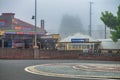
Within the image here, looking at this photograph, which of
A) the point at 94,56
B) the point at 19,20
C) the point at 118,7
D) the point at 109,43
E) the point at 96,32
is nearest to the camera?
the point at 94,56

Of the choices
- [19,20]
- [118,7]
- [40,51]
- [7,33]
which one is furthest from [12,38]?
[118,7]

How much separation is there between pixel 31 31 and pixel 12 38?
5.11m

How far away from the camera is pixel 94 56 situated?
187ft

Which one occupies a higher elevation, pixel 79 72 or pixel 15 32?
pixel 15 32

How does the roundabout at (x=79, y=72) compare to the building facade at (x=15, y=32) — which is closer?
the roundabout at (x=79, y=72)

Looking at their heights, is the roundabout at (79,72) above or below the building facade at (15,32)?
below

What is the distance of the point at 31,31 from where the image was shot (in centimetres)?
8056

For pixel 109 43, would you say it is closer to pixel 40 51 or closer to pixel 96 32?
pixel 40 51

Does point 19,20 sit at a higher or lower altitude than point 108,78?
higher

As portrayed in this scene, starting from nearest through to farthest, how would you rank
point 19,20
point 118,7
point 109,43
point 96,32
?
1. point 118,7
2. point 109,43
3. point 19,20
4. point 96,32

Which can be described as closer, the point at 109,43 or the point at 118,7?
the point at 118,7

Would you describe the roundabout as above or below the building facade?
below

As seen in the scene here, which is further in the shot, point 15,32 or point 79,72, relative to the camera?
point 15,32

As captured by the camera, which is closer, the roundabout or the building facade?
the roundabout
